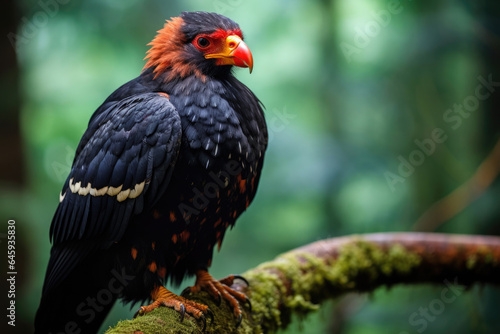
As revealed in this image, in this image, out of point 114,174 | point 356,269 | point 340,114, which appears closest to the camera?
point 114,174

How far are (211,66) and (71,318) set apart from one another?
159 cm

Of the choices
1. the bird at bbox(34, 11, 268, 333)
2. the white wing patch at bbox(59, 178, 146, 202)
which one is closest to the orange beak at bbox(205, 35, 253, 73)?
the bird at bbox(34, 11, 268, 333)

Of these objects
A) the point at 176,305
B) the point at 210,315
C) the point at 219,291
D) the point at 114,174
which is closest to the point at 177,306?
the point at 176,305

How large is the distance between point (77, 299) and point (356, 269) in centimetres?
180

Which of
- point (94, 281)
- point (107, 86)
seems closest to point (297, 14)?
point (107, 86)

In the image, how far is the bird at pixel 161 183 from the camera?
186cm

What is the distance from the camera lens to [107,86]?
423 cm

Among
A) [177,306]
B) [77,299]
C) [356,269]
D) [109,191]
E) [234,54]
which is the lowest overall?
[356,269]

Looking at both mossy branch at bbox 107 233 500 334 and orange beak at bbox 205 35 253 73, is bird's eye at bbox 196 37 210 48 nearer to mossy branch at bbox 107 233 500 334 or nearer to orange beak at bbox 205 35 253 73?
orange beak at bbox 205 35 253 73

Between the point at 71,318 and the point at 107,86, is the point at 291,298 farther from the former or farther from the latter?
the point at 107,86

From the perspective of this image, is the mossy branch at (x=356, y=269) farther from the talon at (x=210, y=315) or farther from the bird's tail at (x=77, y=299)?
the bird's tail at (x=77, y=299)

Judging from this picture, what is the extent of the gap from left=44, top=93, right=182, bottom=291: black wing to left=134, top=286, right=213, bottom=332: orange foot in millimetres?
358

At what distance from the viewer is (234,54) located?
6.85 ft

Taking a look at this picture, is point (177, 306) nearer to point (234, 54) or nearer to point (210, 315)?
point (210, 315)
